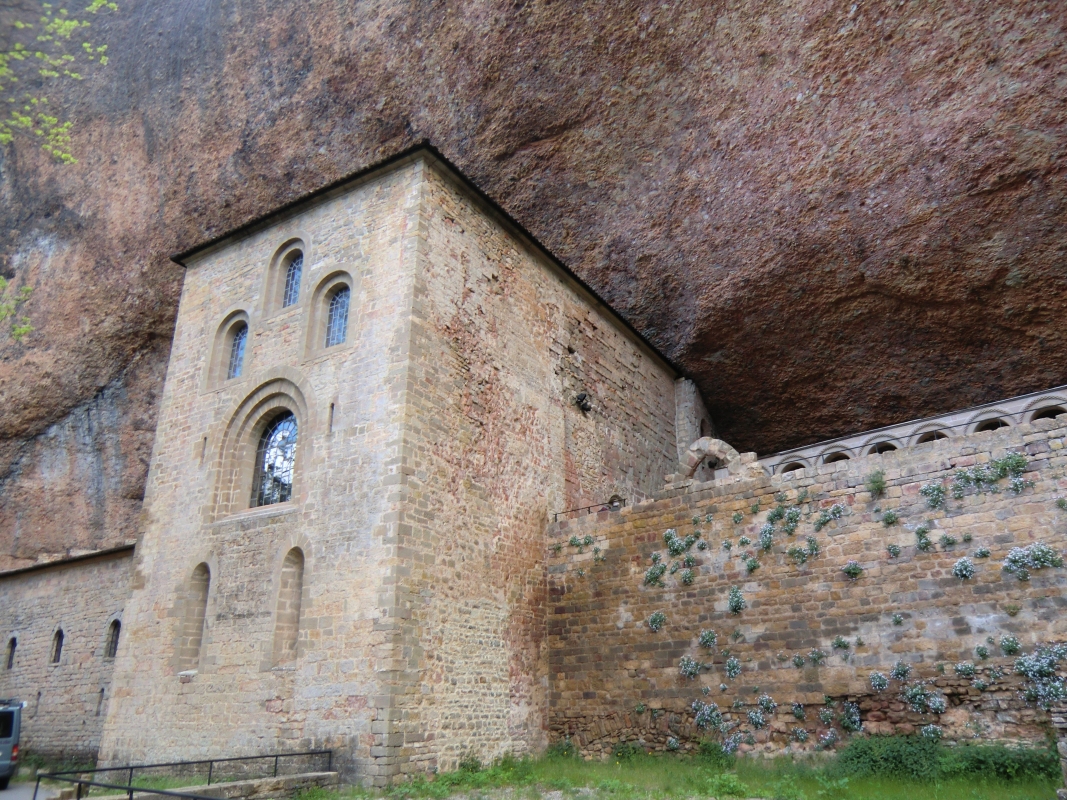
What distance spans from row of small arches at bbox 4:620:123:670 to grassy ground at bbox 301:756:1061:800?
8.43m

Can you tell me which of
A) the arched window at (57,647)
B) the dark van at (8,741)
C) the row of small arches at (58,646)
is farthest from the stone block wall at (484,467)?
the arched window at (57,647)

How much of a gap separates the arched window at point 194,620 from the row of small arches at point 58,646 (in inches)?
132

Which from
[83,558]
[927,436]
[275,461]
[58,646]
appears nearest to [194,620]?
[275,461]

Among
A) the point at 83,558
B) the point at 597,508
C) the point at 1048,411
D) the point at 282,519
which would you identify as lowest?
the point at 282,519

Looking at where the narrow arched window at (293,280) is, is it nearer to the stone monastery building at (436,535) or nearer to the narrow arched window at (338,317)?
the stone monastery building at (436,535)

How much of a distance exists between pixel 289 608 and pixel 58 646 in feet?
31.0

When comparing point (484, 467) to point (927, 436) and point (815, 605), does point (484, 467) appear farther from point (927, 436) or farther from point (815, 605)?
point (927, 436)

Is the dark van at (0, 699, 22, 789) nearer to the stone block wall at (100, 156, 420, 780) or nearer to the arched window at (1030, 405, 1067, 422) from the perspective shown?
the stone block wall at (100, 156, 420, 780)

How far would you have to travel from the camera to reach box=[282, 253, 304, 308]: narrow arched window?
13.8 metres

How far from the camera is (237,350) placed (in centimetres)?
1441

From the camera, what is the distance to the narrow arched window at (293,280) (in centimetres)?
1383

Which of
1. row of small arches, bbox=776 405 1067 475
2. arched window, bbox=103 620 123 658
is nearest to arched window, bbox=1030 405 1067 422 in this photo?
row of small arches, bbox=776 405 1067 475

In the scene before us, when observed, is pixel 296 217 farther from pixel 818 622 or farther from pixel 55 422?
pixel 55 422

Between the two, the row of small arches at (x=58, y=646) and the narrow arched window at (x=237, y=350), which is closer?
the narrow arched window at (x=237, y=350)
